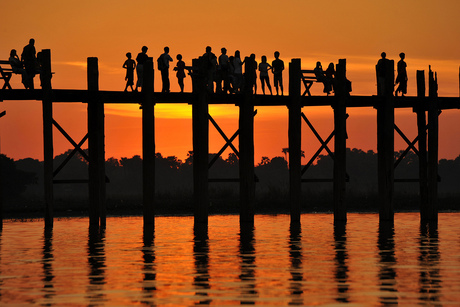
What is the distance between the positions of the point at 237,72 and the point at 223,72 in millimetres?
376

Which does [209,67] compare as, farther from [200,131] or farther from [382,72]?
[382,72]

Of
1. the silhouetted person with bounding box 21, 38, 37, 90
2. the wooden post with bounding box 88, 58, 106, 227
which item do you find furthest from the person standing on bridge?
the silhouetted person with bounding box 21, 38, 37, 90

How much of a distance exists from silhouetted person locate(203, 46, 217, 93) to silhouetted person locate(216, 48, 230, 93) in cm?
23

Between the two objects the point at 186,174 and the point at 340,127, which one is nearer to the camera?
the point at 340,127

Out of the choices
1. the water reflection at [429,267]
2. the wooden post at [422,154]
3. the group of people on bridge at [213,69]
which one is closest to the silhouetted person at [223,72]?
the group of people on bridge at [213,69]

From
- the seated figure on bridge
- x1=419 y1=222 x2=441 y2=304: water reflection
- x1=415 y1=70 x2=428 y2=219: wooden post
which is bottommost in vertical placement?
x1=419 y1=222 x2=441 y2=304: water reflection

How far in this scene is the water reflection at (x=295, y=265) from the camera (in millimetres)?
14383

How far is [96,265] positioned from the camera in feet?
60.9

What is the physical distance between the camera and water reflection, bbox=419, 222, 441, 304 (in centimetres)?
1441

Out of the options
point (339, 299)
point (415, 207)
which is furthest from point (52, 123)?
point (415, 207)

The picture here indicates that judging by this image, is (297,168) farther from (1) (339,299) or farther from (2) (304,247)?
(1) (339,299)

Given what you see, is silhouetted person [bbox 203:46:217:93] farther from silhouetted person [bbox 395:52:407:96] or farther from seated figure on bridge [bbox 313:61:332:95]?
silhouetted person [bbox 395:52:407:96]

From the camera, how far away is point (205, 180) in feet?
91.1

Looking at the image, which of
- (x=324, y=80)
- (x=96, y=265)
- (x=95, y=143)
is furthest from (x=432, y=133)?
(x=96, y=265)
